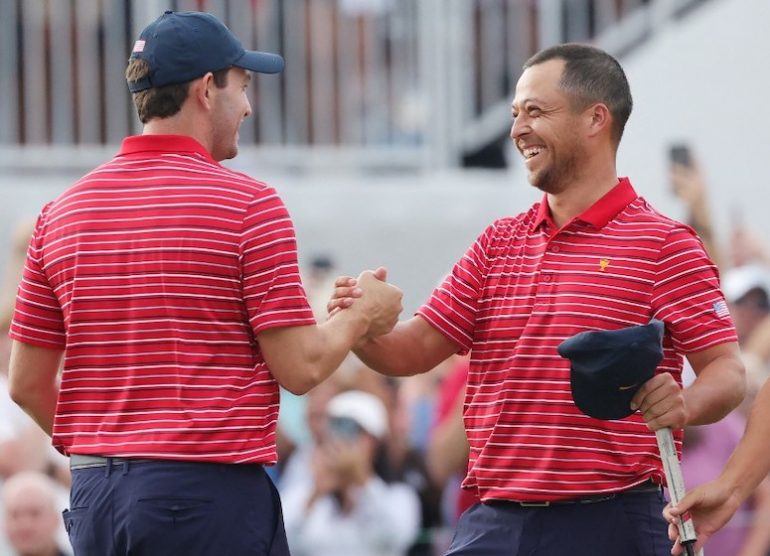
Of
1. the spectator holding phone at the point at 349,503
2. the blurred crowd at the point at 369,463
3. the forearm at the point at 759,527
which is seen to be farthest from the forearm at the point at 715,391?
the spectator holding phone at the point at 349,503

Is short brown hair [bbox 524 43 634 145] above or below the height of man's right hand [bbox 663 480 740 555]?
above

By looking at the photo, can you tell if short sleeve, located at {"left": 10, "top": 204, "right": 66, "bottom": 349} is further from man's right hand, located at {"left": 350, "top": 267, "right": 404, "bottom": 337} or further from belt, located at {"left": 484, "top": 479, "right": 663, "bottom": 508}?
belt, located at {"left": 484, "top": 479, "right": 663, "bottom": 508}

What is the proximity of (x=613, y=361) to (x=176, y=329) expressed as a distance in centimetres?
104

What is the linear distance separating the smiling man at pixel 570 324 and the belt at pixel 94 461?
0.78m

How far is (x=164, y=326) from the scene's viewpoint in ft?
14.0

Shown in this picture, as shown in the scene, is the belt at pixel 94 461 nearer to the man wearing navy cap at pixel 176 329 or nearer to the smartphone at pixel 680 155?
the man wearing navy cap at pixel 176 329

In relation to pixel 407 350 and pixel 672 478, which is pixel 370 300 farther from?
pixel 672 478

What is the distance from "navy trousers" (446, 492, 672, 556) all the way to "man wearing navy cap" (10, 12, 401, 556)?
0.66 meters

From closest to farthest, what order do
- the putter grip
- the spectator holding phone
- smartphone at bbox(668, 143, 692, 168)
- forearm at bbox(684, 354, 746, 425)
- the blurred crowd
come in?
the putter grip
forearm at bbox(684, 354, 746, 425)
the blurred crowd
the spectator holding phone
smartphone at bbox(668, 143, 692, 168)

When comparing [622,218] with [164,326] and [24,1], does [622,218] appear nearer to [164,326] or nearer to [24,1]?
[164,326]

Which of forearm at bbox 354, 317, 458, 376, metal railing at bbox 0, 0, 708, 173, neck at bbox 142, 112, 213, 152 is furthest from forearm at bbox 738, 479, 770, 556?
metal railing at bbox 0, 0, 708, 173

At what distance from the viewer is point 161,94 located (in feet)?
14.6

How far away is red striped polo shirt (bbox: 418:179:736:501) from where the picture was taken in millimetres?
4555

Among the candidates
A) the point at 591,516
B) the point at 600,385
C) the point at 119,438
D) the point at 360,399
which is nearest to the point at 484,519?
the point at 591,516
